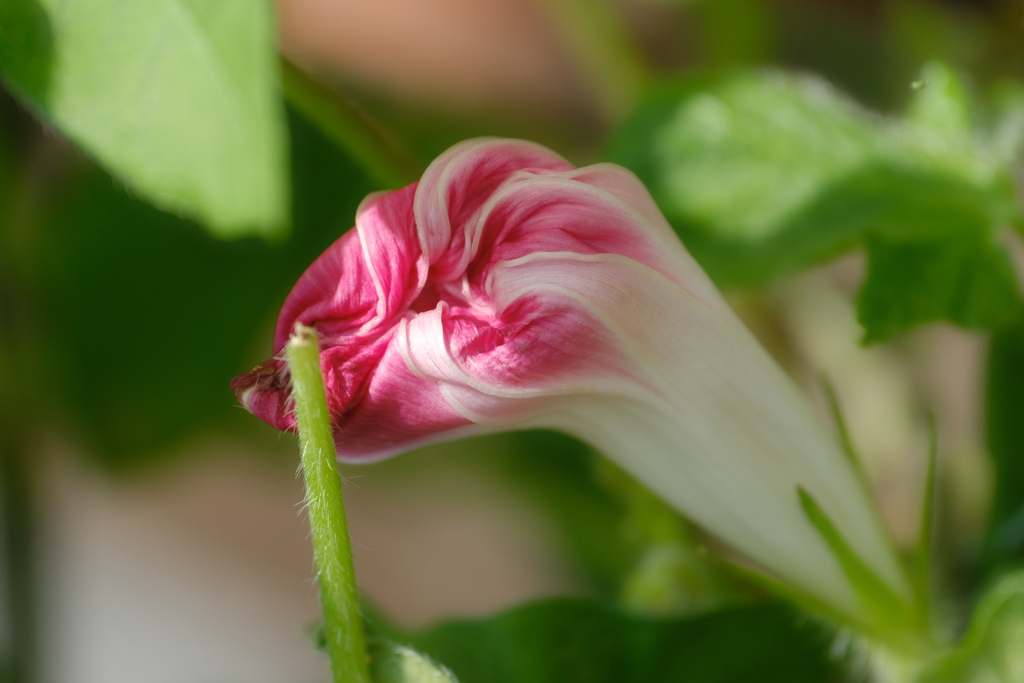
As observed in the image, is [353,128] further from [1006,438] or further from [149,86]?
[1006,438]

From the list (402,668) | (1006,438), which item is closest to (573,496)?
(1006,438)

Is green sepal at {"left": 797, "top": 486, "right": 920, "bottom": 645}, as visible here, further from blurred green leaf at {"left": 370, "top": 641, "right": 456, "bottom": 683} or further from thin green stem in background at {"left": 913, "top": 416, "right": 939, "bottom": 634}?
blurred green leaf at {"left": 370, "top": 641, "right": 456, "bottom": 683}

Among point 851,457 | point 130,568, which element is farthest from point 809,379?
point 130,568

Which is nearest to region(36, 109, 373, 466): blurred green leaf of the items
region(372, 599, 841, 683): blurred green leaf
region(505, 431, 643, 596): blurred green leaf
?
region(505, 431, 643, 596): blurred green leaf

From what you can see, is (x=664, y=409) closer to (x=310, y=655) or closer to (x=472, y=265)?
(x=472, y=265)

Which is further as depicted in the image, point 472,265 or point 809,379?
point 809,379

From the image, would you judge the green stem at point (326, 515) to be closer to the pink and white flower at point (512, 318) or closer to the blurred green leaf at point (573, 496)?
the pink and white flower at point (512, 318)

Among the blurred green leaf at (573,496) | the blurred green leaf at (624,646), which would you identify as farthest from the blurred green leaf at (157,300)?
the blurred green leaf at (624,646)
